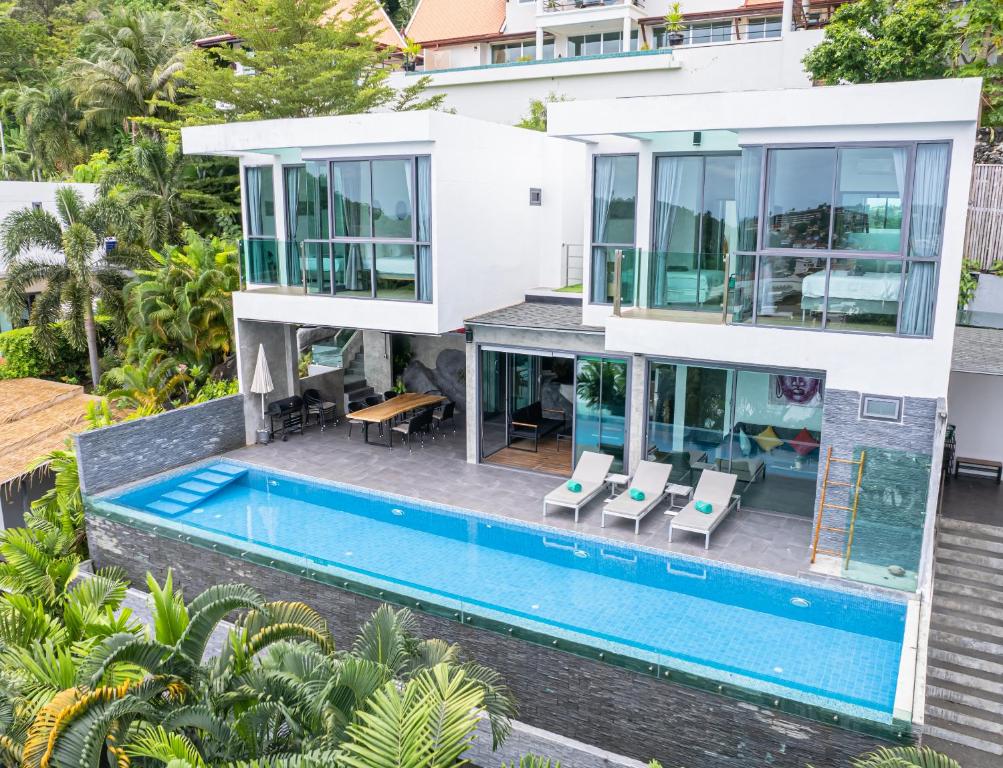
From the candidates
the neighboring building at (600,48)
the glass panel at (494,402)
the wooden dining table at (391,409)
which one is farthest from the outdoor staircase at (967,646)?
the neighboring building at (600,48)

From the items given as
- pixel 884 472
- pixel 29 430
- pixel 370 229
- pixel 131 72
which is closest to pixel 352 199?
pixel 370 229

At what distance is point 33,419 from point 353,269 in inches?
389

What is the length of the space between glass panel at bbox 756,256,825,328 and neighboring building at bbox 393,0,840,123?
630 inches

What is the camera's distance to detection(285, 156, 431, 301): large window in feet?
47.9

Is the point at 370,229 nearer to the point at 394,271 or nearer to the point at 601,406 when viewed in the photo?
the point at 394,271

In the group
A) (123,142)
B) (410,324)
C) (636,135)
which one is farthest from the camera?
(123,142)

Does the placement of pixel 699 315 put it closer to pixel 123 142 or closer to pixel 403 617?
pixel 403 617

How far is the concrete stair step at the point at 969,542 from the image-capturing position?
1154 centimetres

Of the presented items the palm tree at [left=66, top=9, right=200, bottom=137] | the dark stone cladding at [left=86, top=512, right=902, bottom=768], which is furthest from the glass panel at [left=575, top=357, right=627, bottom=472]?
the palm tree at [left=66, top=9, right=200, bottom=137]

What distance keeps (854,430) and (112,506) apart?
12085 mm

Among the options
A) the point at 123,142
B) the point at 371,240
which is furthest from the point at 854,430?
the point at 123,142

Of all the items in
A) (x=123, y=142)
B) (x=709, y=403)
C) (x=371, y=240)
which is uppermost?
(x=123, y=142)

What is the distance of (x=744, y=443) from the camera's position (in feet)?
43.7

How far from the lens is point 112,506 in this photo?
1366cm
